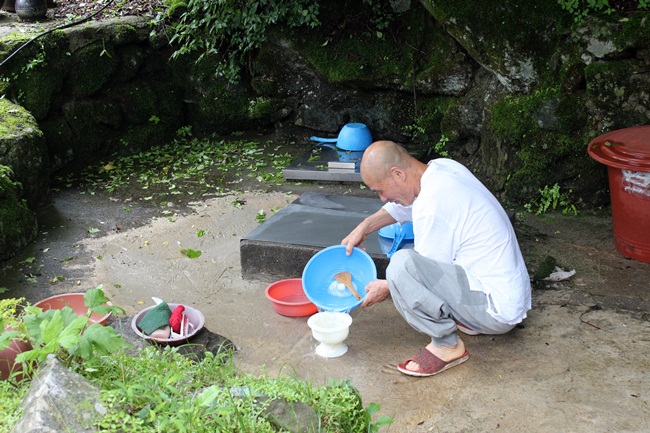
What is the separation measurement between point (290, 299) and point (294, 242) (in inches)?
17.1

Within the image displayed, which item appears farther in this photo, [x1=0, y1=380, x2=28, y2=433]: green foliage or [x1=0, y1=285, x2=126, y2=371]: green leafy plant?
[x1=0, y1=285, x2=126, y2=371]: green leafy plant

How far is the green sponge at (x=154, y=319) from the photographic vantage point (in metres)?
3.92

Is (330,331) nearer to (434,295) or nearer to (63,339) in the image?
(434,295)

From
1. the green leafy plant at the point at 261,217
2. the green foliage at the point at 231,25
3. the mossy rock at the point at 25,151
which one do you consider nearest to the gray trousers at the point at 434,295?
the green leafy plant at the point at 261,217

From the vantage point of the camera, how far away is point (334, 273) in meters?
4.51

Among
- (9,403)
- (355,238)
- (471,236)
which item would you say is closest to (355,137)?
(355,238)

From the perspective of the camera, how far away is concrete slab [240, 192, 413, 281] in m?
4.80

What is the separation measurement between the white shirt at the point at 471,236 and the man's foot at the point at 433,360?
308 millimetres

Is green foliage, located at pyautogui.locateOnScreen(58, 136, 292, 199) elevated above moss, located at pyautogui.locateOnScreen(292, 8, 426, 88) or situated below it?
below

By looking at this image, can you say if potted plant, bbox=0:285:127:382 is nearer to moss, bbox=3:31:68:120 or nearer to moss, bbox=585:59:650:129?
moss, bbox=585:59:650:129

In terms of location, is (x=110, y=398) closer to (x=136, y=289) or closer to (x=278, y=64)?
(x=136, y=289)

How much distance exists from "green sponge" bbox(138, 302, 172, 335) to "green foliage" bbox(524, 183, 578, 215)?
3493 mm

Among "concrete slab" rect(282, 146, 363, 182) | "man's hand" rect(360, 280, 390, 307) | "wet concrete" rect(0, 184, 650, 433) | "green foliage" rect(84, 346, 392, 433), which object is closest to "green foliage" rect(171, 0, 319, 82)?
"concrete slab" rect(282, 146, 363, 182)

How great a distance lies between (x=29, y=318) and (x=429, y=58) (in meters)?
5.35
